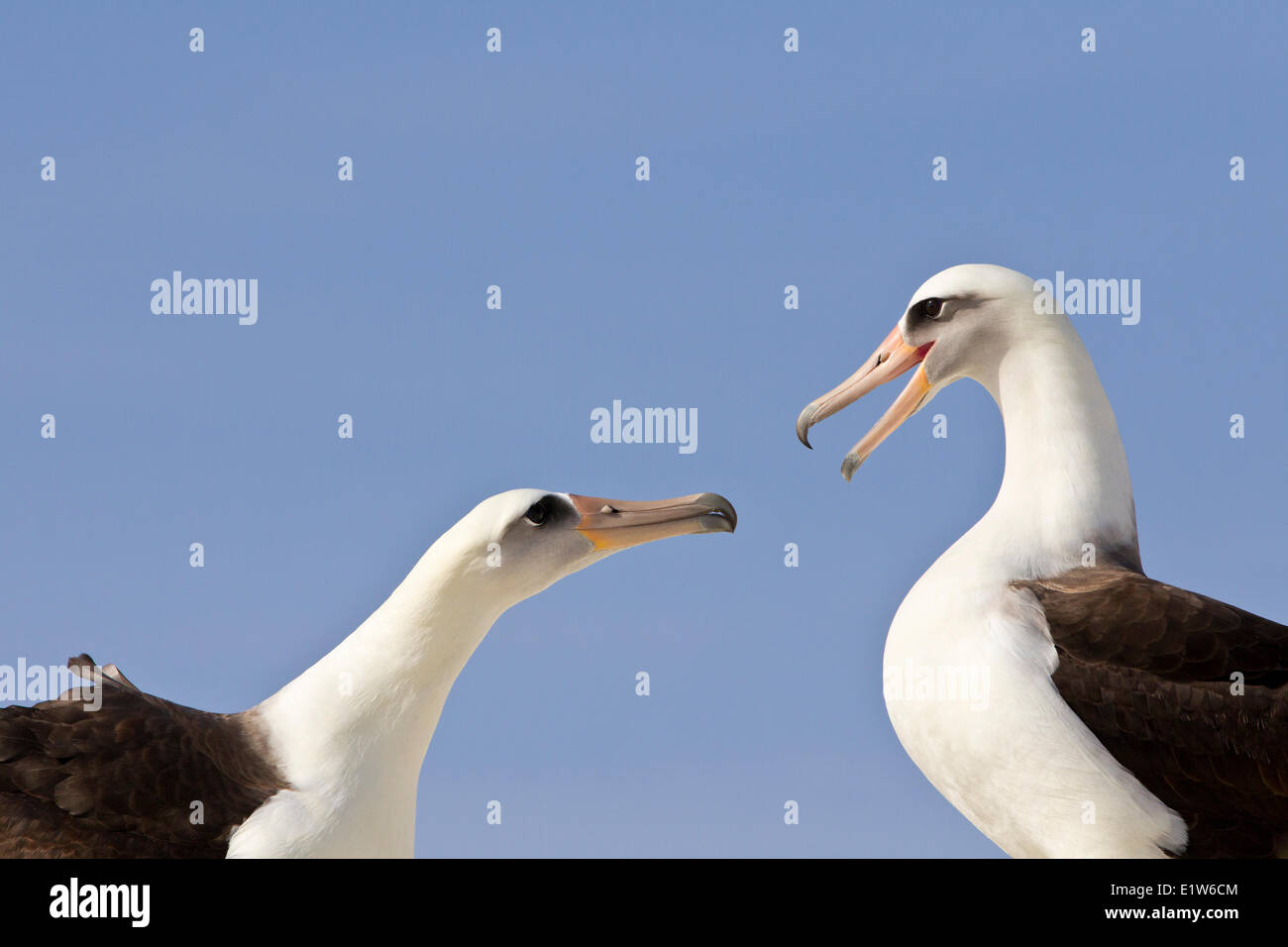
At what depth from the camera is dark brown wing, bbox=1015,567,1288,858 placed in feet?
26.4

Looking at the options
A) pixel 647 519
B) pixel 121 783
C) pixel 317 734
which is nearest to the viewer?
pixel 121 783

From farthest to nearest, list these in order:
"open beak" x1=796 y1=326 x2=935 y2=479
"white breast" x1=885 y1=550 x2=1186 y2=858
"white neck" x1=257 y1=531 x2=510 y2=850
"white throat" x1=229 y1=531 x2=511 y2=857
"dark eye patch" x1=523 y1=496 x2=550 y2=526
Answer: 1. "open beak" x1=796 y1=326 x2=935 y2=479
2. "dark eye patch" x1=523 y1=496 x2=550 y2=526
3. "white neck" x1=257 y1=531 x2=510 y2=850
4. "white throat" x1=229 y1=531 x2=511 y2=857
5. "white breast" x1=885 y1=550 x2=1186 y2=858

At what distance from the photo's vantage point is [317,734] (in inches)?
341

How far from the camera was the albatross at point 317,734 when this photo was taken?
826cm

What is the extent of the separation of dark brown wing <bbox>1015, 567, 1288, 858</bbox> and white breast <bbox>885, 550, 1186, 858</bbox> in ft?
0.34

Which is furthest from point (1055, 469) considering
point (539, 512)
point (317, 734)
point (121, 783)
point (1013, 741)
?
point (121, 783)

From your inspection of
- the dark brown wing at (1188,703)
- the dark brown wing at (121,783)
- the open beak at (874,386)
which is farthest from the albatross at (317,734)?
the dark brown wing at (1188,703)

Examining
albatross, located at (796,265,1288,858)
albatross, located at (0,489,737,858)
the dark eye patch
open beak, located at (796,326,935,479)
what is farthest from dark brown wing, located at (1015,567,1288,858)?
the dark eye patch

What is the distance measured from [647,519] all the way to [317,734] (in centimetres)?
209

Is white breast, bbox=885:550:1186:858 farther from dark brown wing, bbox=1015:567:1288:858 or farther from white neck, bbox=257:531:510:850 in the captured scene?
white neck, bbox=257:531:510:850

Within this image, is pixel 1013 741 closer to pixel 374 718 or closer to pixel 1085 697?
pixel 1085 697
